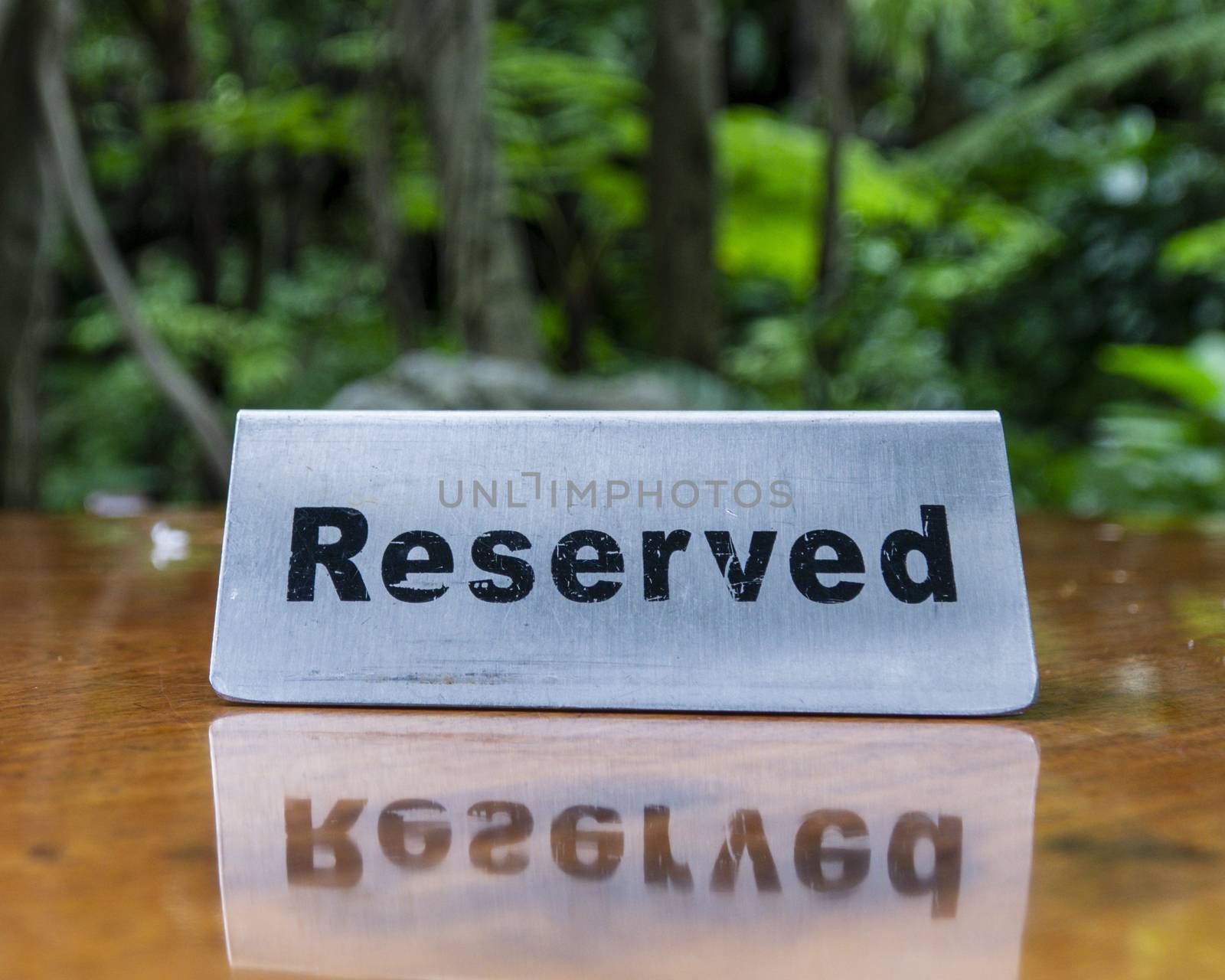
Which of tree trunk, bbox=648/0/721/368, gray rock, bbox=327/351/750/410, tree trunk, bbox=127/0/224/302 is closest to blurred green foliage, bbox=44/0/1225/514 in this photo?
tree trunk, bbox=127/0/224/302

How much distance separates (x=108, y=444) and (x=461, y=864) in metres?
4.35

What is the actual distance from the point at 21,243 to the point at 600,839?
46.8 inches

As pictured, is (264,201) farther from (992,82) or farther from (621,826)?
(621,826)

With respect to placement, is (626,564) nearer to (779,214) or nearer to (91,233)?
(91,233)

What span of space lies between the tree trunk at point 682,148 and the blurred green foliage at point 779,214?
33cm

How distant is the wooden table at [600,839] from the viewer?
0.39 feet

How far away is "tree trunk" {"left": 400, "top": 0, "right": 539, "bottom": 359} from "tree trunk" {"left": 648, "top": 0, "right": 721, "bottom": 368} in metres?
0.49

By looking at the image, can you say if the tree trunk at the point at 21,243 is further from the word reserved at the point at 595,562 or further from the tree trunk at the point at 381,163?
the word reserved at the point at 595,562

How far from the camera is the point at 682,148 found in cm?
195

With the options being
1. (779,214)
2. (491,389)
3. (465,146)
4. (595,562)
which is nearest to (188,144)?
(779,214)

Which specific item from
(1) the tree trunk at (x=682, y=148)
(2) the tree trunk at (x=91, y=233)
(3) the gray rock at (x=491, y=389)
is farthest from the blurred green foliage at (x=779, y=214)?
(2) the tree trunk at (x=91, y=233)

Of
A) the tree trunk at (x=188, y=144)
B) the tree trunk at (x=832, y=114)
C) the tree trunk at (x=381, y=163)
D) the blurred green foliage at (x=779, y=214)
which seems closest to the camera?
the tree trunk at (x=381, y=163)

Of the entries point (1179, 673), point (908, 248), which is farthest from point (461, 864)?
point (908, 248)

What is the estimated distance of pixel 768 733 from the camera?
8.6 inches
